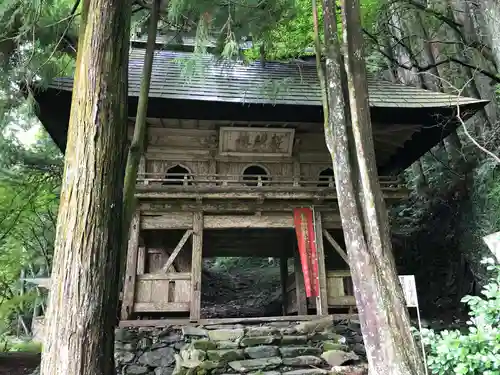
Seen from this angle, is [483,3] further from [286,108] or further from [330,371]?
[330,371]

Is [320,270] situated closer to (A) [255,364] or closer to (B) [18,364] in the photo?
(A) [255,364]

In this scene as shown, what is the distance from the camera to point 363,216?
17.3 feet

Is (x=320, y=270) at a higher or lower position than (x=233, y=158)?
lower

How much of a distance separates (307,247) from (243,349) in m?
2.77

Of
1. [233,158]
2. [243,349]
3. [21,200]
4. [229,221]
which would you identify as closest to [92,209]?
[243,349]

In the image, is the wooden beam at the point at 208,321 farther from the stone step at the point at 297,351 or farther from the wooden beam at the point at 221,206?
the wooden beam at the point at 221,206

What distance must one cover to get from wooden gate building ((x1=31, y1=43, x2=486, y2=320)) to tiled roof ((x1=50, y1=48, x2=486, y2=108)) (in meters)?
0.03

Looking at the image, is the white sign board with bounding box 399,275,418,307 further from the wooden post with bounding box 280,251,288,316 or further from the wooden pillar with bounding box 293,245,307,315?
the wooden post with bounding box 280,251,288,316

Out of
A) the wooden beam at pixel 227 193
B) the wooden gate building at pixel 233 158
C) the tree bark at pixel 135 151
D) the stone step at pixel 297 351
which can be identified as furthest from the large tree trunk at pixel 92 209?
the wooden beam at pixel 227 193

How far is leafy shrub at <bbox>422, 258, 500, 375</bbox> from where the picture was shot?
383 cm

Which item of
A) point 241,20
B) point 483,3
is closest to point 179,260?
point 241,20

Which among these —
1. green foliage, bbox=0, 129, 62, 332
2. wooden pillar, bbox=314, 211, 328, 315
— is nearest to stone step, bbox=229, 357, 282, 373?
wooden pillar, bbox=314, 211, 328, 315

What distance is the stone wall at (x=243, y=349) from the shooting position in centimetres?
645

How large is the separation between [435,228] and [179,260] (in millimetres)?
8228
